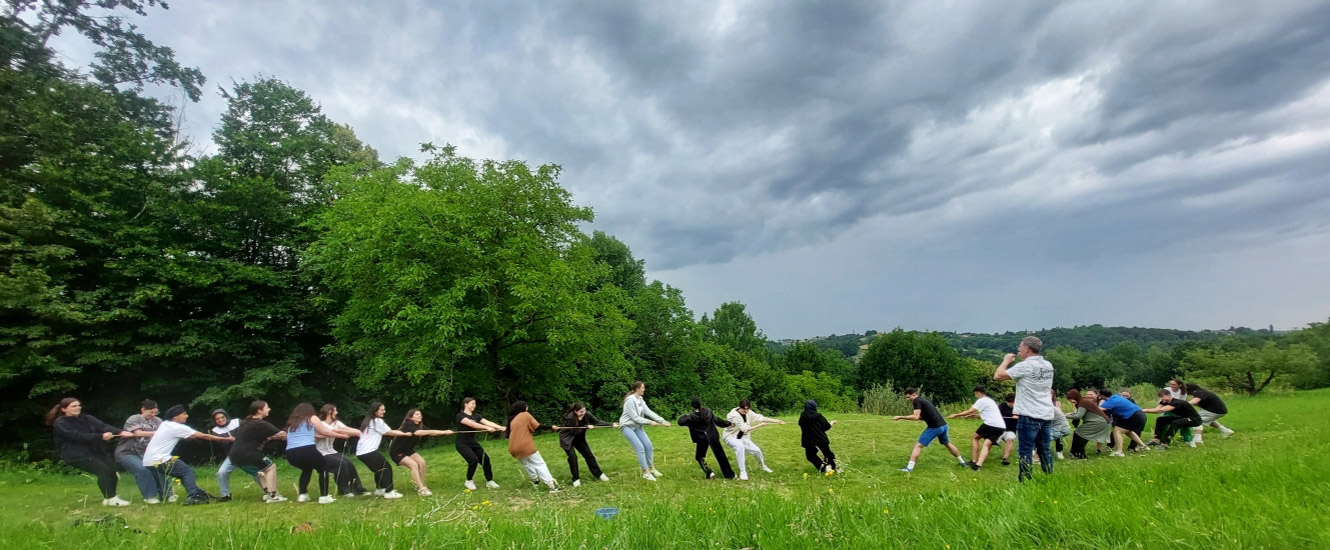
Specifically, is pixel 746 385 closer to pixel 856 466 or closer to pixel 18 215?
pixel 856 466

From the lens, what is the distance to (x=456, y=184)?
21297mm

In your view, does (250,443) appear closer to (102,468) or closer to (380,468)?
(380,468)

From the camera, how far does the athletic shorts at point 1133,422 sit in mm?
11727

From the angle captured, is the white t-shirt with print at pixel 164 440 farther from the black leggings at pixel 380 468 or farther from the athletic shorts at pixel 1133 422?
the athletic shorts at pixel 1133 422

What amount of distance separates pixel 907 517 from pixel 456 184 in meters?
20.7

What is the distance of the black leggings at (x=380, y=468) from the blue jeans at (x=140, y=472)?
12.2 ft

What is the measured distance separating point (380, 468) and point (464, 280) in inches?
373

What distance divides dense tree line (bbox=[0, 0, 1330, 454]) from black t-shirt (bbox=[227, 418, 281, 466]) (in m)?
7.13

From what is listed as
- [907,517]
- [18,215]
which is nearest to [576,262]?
[18,215]

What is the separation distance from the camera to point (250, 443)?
930 cm

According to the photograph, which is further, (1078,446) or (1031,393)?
(1078,446)

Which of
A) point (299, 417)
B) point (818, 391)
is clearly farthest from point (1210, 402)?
point (818, 391)

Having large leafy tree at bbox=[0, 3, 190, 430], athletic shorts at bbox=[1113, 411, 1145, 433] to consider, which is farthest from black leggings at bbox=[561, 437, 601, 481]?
large leafy tree at bbox=[0, 3, 190, 430]

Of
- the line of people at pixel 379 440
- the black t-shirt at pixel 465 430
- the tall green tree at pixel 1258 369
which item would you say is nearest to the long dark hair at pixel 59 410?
the line of people at pixel 379 440
